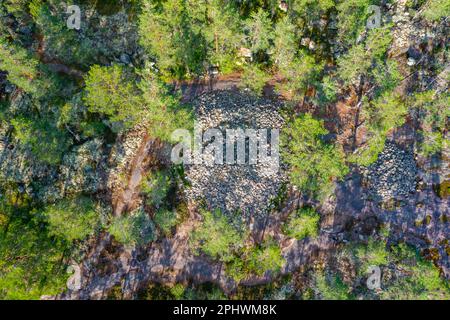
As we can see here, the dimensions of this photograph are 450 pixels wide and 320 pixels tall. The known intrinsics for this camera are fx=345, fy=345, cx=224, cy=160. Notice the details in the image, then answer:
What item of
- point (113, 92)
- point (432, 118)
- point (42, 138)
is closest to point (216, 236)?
point (113, 92)

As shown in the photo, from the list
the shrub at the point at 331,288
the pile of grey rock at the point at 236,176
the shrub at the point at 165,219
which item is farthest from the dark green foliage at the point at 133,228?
the shrub at the point at 331,288

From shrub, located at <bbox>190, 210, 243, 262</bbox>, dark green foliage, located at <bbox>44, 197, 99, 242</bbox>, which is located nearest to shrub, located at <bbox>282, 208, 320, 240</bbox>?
shrub, located at <bbox>190, 210, 243, 262</bbox>

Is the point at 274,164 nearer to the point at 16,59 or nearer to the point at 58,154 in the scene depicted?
the point at 58,154

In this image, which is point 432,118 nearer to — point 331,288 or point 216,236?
point 331,288

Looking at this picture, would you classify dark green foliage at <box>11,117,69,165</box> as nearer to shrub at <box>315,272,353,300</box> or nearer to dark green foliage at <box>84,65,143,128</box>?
dark green foliage at <box>84,65,143,128</box>
